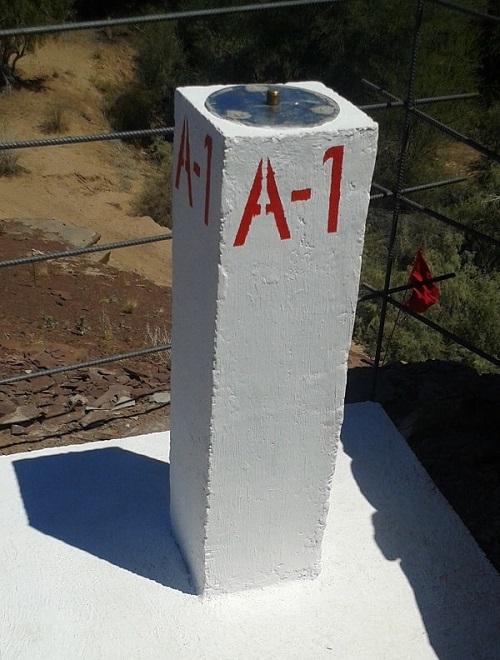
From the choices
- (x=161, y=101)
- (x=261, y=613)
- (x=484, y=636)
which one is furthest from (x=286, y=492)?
(x=161, y=101)

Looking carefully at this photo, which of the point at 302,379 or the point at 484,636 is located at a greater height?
the point at 302,379

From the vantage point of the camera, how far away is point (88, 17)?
18.1 meters

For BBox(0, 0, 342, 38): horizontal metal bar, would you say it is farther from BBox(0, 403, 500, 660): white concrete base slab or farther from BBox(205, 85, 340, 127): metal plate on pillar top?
BBox(0, 403, 500, 660): white concrete base slab

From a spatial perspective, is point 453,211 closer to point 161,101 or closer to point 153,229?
point 153,229

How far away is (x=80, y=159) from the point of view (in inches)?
521

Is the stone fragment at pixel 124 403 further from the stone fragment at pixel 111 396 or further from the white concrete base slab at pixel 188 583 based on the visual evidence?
the white concrete base slab at pixel 188 583

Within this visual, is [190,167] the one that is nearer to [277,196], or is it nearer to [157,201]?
[277,196]

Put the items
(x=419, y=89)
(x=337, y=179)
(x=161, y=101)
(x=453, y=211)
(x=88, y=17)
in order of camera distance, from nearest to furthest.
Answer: (x=337, y=179) → (x=453, y=211) → (x=419, y=89) → (x=161, y=101) → (x=88, y=17)

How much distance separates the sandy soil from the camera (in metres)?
11.0

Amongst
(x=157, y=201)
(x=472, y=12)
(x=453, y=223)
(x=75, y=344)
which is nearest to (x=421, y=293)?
(x=453, y=223)

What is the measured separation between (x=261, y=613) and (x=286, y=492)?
Result: 42 centimetres

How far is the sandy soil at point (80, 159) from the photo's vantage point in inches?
432

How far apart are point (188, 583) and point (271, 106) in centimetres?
157

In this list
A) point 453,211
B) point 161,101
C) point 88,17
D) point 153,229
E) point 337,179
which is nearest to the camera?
point 337,179
